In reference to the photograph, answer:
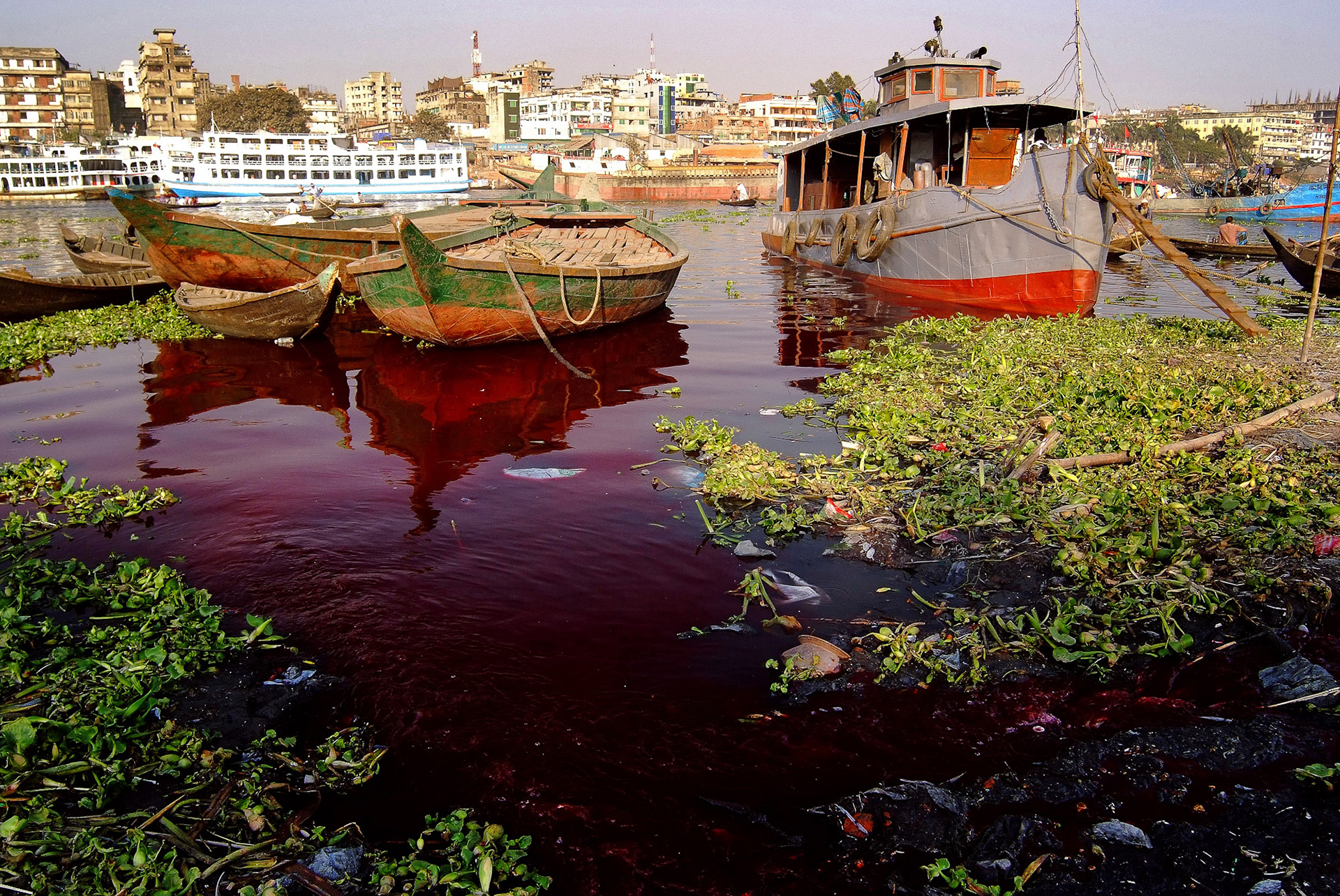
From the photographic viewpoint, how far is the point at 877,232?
49.5 feet

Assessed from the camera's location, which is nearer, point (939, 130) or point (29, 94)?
point (939, 130)

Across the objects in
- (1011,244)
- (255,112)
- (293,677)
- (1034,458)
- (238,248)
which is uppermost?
(255,112)

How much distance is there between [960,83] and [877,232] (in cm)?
385

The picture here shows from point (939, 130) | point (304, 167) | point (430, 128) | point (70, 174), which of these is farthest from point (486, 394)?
point (430, 128)

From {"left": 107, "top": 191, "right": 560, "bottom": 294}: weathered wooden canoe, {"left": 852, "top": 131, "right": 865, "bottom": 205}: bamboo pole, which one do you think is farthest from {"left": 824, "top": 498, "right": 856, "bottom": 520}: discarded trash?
{"left": 852, "top": 131, "right": 865, "bottom": 205}: bamboo pole

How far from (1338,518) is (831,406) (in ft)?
13.7

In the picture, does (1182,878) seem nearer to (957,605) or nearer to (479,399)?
(957,605)

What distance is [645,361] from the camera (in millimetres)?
10391

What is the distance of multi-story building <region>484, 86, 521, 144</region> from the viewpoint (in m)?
104

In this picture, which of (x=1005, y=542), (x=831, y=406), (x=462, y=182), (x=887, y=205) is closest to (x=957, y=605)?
(x=1005, y=542)

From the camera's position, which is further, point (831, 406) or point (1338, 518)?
point (831, 406)

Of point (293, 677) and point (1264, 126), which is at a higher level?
point (1264, 126)

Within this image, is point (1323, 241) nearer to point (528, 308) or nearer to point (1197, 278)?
point (1197, 278)

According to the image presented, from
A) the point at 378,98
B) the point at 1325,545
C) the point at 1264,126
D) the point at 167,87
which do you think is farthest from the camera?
the point at 378,98
